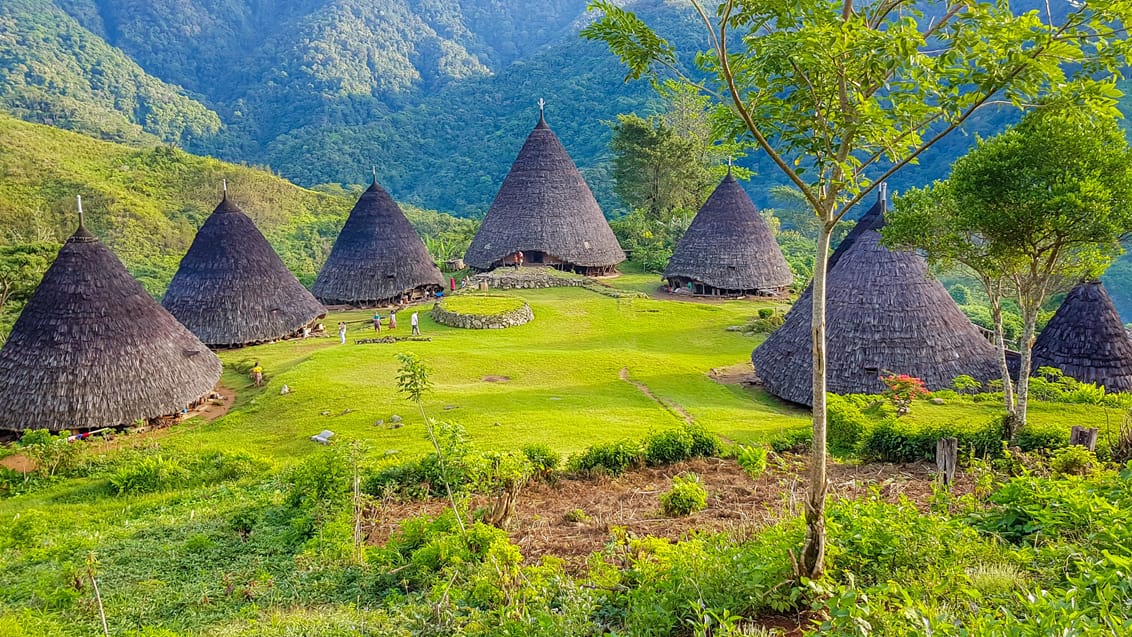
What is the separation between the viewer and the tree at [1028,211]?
28.6 feet

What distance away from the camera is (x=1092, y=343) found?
1440 cm

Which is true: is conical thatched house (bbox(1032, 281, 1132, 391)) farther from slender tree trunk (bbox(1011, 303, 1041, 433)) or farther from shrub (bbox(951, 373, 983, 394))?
slender tree trunk (bbox(1011, 303, 1041, 433))

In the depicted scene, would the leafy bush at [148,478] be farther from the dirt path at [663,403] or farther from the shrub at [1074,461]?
the shrub at [1074,461]

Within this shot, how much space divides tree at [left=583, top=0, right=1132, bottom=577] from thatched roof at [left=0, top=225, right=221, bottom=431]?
13.9m

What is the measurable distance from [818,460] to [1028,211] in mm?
6215

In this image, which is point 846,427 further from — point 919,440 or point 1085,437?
point 1085,437

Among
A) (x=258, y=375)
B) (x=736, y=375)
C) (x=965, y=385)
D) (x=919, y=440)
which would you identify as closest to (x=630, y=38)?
(x=919, y=440)

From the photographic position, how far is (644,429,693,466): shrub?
10195 mm

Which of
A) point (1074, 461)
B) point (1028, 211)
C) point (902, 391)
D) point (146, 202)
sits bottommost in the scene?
point (1074, 461)

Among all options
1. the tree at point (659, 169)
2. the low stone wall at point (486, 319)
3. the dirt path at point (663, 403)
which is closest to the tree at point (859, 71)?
the dirt path at point (663, 403)

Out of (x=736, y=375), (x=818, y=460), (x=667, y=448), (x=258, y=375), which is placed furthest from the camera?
(x=736, y=375)

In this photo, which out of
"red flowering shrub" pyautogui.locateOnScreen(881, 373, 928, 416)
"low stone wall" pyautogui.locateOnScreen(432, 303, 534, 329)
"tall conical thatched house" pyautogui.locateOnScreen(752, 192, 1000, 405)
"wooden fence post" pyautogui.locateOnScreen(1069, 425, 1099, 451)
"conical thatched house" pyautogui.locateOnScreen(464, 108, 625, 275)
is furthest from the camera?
"conical thatched house" pyautogui.locateOnScreen(464, 108, 625, 275)

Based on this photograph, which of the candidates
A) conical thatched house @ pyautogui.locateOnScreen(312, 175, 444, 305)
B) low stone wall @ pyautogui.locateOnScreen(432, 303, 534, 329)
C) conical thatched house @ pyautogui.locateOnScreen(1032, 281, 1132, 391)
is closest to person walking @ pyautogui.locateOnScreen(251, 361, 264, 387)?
low stone wall @ pyautogui.locateOnScreen(432, 303, 534, 329)

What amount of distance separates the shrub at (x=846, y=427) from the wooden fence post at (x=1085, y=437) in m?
2.56
